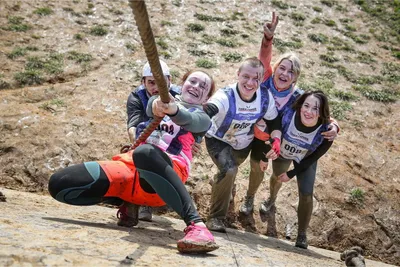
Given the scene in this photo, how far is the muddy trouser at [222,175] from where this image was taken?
5.35 metres

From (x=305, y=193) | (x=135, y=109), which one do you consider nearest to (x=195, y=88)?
(x=135, y=109)

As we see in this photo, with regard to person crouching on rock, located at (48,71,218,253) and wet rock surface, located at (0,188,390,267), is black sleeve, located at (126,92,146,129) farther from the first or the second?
wet rock surface, located at (0,188,390,267)

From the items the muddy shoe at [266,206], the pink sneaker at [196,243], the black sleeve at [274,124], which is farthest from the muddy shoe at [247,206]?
the pink sneaker at [196,243]

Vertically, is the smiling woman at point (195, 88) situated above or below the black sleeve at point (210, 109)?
above

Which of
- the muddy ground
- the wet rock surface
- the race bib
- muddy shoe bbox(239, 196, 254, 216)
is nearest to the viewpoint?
the wet rock surface

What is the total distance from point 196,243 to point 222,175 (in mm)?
2079

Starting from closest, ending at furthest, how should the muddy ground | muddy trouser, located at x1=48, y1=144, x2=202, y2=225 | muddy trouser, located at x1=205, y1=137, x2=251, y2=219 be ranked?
1. muddy trouser, located at x1=48, y1=144, x2=202, y2=225
2. muddy trouser, located at x1=205, y1=137, x2=251, y2=219
3. the muddy ground

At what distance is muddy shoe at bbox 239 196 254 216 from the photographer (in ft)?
22.0

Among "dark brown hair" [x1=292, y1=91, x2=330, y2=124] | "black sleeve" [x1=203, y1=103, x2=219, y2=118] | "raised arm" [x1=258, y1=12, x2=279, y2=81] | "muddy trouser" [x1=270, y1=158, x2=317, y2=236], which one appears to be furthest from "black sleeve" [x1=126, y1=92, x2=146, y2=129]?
"muddy trouser" [x1=270, y1=158, x2=317, y2=236]

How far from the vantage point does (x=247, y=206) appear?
22.1 ft

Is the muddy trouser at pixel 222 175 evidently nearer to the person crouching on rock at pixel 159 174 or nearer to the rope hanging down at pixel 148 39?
the person crouching on rock at pixel 159 174

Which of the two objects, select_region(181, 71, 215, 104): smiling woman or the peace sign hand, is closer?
select_region(181, 71, 215, 104): smiling woman

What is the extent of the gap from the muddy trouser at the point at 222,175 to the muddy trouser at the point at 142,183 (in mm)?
1375

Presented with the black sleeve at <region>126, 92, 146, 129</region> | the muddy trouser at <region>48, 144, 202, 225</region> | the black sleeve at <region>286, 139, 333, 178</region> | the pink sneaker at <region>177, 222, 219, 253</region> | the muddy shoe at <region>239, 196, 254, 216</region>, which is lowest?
the muddy shoe at <region>239, 196, 254, 216</region>
